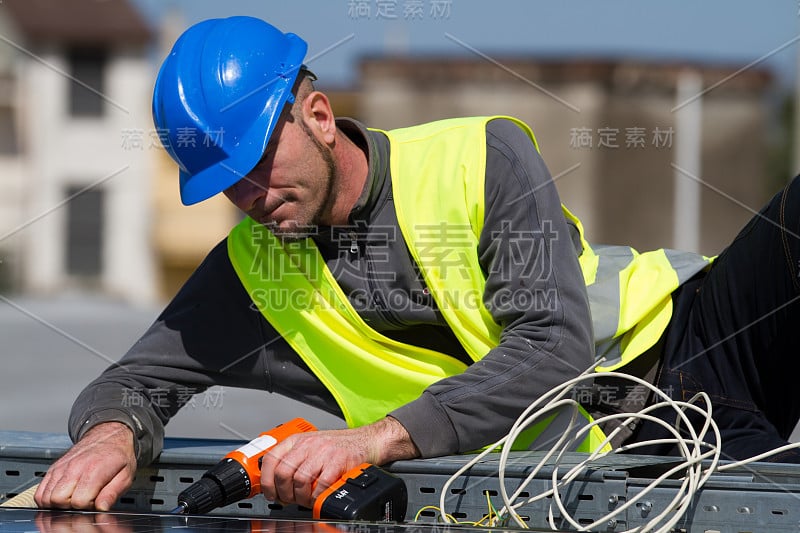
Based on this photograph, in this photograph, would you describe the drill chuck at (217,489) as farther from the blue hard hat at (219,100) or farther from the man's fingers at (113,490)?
the blue hard hat at (219,100)

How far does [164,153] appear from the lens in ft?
68.3

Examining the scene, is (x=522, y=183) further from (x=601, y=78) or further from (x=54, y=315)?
(x=601, y=78)

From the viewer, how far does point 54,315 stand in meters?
14.5

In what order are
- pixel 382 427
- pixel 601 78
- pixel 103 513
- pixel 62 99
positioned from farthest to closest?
pixel 62 99 < pixel 601 78 < pixel 382 427 < pixel 103 513

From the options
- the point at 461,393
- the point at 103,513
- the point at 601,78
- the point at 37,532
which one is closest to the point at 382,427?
the point at 461,393

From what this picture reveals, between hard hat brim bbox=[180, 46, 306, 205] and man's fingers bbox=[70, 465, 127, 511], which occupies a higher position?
hard hat brim bbox=[180, 46, 306, 205]

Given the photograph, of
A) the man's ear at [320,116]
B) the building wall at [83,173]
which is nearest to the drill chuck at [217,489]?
the man's ear at [320,116]

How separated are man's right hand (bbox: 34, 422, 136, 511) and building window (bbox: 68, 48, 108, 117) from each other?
20.4 meters

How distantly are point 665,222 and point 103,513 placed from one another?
16.0 metres

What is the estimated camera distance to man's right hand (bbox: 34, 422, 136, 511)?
6.48 ft

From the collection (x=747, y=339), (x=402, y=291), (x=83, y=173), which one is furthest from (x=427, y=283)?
(x=83, y=173)

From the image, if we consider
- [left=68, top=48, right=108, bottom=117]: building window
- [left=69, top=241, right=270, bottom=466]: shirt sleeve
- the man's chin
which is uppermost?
[left=68, top=48, right=108, bottom=117]: building window

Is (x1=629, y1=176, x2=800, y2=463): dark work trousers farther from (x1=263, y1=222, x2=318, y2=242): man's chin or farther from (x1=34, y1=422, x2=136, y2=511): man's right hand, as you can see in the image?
(x1=34, y1=422, x2=136, y2=511): man's right hand

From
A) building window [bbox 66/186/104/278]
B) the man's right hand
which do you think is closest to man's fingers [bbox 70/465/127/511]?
the man's right hand
